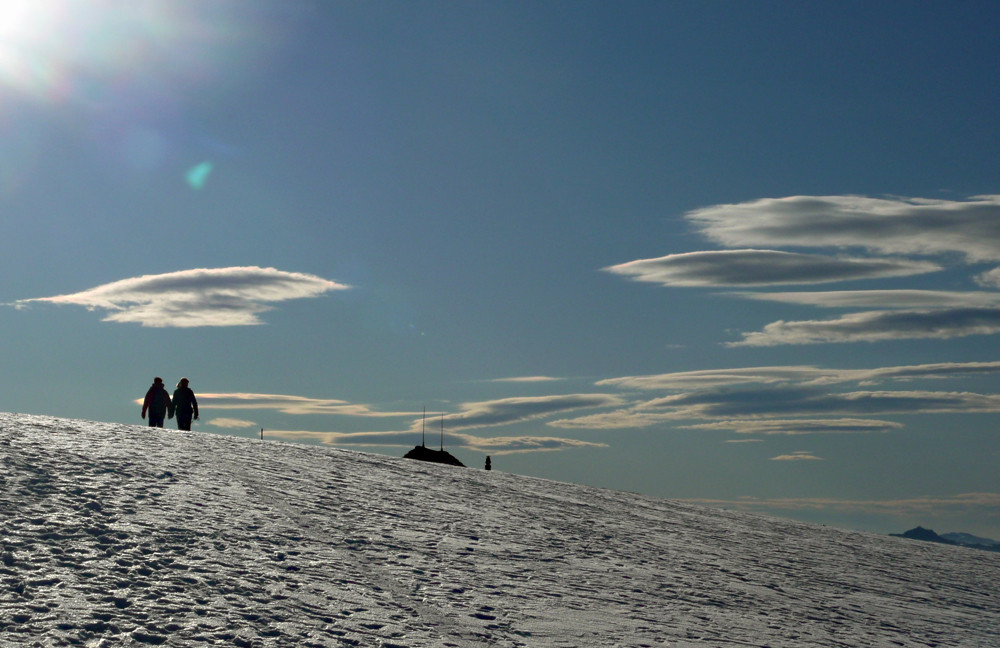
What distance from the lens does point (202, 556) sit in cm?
1089

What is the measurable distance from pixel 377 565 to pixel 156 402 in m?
16.4

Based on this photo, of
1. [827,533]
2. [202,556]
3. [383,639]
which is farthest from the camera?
[827,533]

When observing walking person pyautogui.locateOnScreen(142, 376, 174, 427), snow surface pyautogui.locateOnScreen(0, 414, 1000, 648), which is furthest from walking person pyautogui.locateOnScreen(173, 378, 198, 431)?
snow surface pyautogui.locateOnScreen(0, 414, 1000, 648)

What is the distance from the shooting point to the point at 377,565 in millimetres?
11734

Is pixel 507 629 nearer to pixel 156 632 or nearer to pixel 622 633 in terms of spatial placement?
pixel 622 633

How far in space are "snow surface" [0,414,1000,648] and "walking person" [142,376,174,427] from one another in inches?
266

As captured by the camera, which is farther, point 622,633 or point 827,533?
point 827,533

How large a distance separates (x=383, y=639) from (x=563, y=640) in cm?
202

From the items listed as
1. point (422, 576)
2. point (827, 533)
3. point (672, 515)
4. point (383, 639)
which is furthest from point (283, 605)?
point (827, 533)

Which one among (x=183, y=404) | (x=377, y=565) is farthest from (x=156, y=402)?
(x=377, y=565)

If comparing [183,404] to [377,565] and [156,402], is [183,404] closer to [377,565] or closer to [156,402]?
[156,402]

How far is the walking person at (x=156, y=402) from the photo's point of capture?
25891 mm

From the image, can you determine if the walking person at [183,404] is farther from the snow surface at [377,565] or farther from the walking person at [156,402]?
the snow surface at [377,565]

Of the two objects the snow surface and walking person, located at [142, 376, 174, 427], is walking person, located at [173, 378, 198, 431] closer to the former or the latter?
walking person, located at [142, 376, 174, 427]
